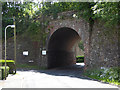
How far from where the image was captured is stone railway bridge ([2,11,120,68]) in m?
18.9

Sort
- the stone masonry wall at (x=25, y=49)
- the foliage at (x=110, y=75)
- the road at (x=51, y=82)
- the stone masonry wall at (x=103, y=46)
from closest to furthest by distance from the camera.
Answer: the road at (x=51, y=82) → the foliage at (x=110, y=75) → the stone masonry wall at (x=103, y=46) → the stone masonry wall at (x=25, y=49)

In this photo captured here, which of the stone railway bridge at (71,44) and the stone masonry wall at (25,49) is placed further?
the stone masonry wall at (25,49)

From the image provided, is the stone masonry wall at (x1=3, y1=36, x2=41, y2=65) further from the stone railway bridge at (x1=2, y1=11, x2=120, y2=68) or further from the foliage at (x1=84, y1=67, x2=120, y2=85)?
the foliage at (x1=84, y1=67, x2=120, y2=85)

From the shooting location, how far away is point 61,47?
32.5 meters

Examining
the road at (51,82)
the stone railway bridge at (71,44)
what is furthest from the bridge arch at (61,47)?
the road at (51,82)

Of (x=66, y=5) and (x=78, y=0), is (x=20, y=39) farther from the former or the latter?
(x=78, y=0)

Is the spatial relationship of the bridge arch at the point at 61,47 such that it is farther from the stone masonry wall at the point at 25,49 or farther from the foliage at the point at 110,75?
the foliage at the point at 110,75

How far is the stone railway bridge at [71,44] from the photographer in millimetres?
18906

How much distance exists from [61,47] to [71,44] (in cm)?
360

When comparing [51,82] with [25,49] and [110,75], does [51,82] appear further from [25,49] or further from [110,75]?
[25,49]

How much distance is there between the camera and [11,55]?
30.6 metres

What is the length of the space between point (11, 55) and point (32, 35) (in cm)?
480

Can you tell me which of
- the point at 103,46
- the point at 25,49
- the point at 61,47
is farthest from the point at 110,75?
the point at 25,49

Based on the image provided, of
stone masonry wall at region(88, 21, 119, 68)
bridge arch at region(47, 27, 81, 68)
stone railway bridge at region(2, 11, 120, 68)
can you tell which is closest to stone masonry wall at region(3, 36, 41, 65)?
stone railway bridge at region(2, 11, 120, 68)
